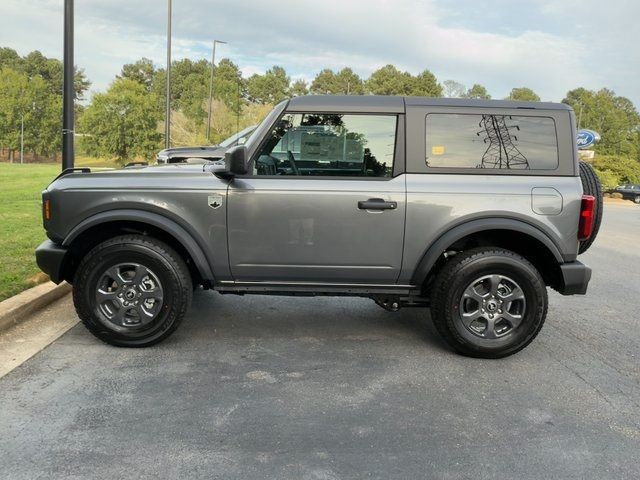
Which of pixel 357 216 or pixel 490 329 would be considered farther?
pixel 490 329

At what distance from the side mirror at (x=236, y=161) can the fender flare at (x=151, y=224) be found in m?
0.59

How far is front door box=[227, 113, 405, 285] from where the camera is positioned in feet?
13.5

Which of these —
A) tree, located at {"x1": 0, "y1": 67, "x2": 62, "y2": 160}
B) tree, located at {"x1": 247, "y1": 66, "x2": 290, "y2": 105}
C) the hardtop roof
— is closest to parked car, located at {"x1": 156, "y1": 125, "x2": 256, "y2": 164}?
the hardtop roof

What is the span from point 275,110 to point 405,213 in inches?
51.2

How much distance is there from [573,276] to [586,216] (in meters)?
0.46

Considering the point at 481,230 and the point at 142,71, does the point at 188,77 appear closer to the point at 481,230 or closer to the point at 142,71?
the point at 142,71

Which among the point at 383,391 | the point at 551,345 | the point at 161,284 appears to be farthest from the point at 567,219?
the point at 161,284

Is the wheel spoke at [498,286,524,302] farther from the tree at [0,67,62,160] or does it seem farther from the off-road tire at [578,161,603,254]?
the tree at [0,67,62,160]

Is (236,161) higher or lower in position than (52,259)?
higher

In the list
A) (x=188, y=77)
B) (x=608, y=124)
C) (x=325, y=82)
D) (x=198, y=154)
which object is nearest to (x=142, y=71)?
(x=188, y=77)

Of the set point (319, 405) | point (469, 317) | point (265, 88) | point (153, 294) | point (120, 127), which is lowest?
point (319, 405)

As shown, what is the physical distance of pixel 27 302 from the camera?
4871 millimetres

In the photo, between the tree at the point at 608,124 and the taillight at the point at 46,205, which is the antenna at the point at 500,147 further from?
the tree at the point at 608,124

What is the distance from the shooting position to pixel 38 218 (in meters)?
9.89
